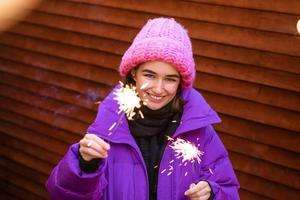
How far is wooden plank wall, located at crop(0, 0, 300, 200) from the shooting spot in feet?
11.4

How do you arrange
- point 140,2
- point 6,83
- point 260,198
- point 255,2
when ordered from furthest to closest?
point 6,83 < point 140,2 < point 260,198 < point 255,2

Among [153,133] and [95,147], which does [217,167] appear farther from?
[95,147]

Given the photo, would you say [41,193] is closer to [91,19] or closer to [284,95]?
[91,19]

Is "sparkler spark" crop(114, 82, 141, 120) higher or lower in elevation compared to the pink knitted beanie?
lower

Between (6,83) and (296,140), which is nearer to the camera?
(296,140)

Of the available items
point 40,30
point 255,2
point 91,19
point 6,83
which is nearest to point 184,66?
point 255,2

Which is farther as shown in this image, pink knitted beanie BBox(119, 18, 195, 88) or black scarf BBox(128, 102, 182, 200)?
black scarf BBox(128, 102, 182, 200)

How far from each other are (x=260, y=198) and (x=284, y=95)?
2.78 ft

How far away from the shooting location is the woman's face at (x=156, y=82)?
2.23m

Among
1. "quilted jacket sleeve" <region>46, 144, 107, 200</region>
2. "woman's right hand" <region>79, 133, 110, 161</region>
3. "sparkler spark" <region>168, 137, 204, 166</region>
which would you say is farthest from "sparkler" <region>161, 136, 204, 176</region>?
"woman's right hand" <region>79, 133, 110, 161</region>

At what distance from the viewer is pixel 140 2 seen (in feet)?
13.4

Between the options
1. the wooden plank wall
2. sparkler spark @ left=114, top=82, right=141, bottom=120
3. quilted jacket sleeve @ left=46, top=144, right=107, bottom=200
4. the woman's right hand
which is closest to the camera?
the woman's right hand

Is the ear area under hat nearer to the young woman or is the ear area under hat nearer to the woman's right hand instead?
the young woman

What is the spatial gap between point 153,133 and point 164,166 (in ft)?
0.56
